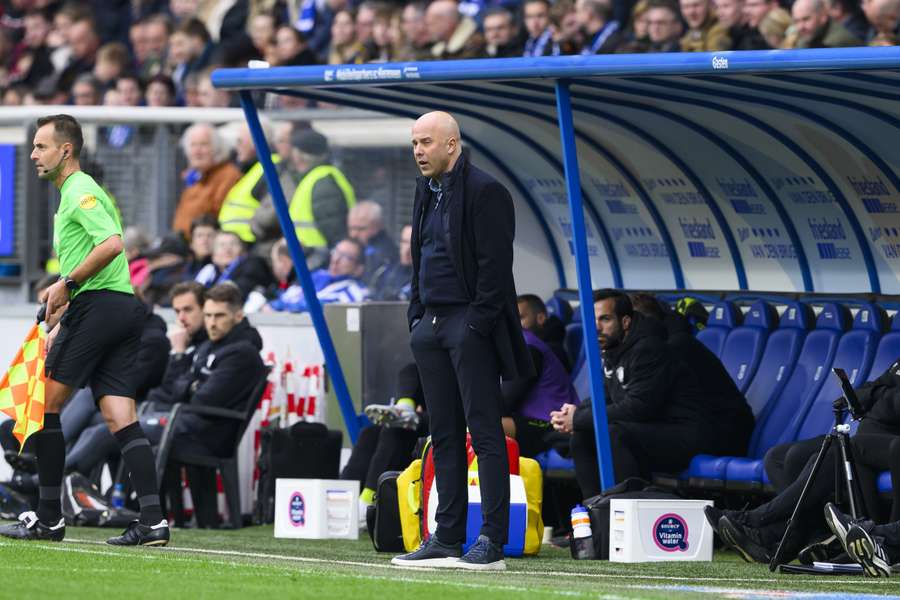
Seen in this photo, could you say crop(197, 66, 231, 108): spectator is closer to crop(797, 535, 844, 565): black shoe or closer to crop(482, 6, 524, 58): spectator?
crop(482, 6, 524, 58): spectator

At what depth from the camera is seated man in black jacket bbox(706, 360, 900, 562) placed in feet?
30.6

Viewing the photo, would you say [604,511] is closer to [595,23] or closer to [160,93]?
[595,23]

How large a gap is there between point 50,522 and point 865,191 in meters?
4.57

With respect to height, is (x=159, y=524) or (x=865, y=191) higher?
(x=865, y=191)

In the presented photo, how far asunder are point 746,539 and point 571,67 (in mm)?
2329

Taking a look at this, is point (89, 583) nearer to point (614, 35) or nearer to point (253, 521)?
point (253, 521)

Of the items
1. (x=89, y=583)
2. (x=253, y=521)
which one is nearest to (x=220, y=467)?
(x=253, y=521)

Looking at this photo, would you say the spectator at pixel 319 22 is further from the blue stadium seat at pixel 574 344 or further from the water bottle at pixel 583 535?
the water bottle at pixel 583 535

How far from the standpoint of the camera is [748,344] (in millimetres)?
11484

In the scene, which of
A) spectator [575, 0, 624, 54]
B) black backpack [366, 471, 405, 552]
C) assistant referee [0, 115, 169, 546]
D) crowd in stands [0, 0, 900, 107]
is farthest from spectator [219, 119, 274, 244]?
assistant referee [0, 115, 169, 546]

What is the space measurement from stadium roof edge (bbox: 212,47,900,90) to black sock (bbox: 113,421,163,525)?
2.27 meters

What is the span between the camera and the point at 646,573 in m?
9.01

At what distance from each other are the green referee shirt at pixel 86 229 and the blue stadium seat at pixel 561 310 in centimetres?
383

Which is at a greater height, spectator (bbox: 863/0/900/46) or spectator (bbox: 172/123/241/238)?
spectator (bbox: 863/0/900/46)
